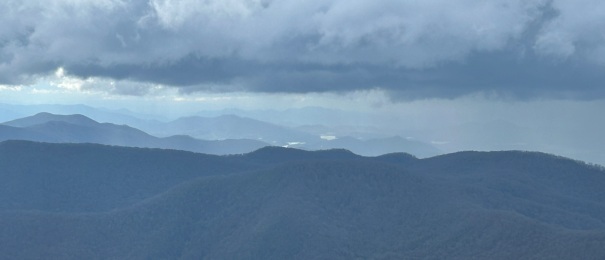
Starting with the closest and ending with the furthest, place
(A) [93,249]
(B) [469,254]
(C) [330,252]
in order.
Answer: (B) [469,254], (C) [330,252], (A) [93,249]

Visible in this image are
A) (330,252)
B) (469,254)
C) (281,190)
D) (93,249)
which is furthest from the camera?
(281,190)

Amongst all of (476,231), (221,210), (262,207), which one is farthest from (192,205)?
(476,231)

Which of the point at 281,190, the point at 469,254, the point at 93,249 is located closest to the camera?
the point at 469,254

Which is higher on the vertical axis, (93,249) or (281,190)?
(281,190)

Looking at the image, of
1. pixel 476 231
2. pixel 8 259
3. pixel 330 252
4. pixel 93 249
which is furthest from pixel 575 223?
pixel 8 259

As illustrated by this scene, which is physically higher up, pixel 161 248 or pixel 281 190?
pixel 281 190

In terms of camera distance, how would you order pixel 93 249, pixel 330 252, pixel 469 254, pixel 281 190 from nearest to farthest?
pixel 469 254 < pixel 330 252 < pixel 93 249 < pixel 281 190

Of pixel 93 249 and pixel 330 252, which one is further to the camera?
pixel 93 249

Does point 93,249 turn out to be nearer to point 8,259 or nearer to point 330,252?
point 8,259

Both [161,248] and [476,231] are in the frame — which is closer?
[476,231]

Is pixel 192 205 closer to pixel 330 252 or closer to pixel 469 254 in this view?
pixel 330 252
